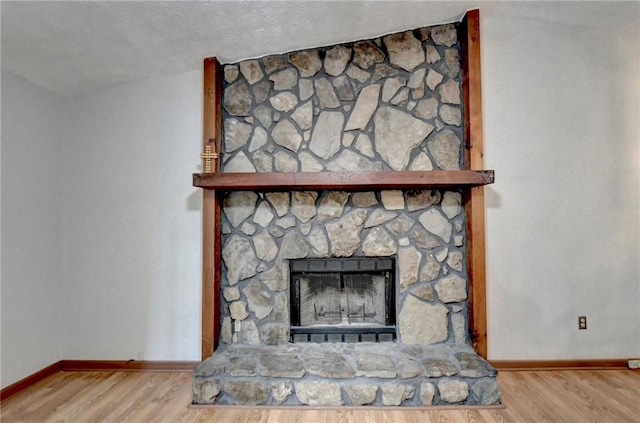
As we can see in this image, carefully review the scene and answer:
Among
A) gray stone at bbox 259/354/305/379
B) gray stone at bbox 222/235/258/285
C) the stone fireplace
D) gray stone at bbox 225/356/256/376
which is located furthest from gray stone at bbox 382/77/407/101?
gray stone at bbox 225/356/256/376

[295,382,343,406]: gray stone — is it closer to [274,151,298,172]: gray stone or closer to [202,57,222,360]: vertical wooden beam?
[202,57,222,360]: vertical wooden beam

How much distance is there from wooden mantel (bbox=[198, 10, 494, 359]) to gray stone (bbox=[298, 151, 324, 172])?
0.17 m

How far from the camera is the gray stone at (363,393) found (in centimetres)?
212

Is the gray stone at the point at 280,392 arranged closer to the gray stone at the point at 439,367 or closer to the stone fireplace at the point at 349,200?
the stone fireplace at the point at 349,200

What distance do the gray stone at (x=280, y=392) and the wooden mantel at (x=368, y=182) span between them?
0.57 m

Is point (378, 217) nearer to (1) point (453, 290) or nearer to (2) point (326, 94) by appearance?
(1) point (453, 290)

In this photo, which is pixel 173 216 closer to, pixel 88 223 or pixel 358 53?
pixel 88 223

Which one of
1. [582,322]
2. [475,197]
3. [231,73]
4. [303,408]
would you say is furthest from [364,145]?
[582,322]

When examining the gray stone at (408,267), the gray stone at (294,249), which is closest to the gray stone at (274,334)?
the gray stone at (294,249)

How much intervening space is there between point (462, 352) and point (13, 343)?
9.73 feet

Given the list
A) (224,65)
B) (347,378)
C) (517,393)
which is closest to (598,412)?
(517,393)

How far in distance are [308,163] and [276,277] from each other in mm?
870

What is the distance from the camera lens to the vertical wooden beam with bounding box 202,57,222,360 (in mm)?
2484

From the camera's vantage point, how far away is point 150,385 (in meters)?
Answer: 2.40
